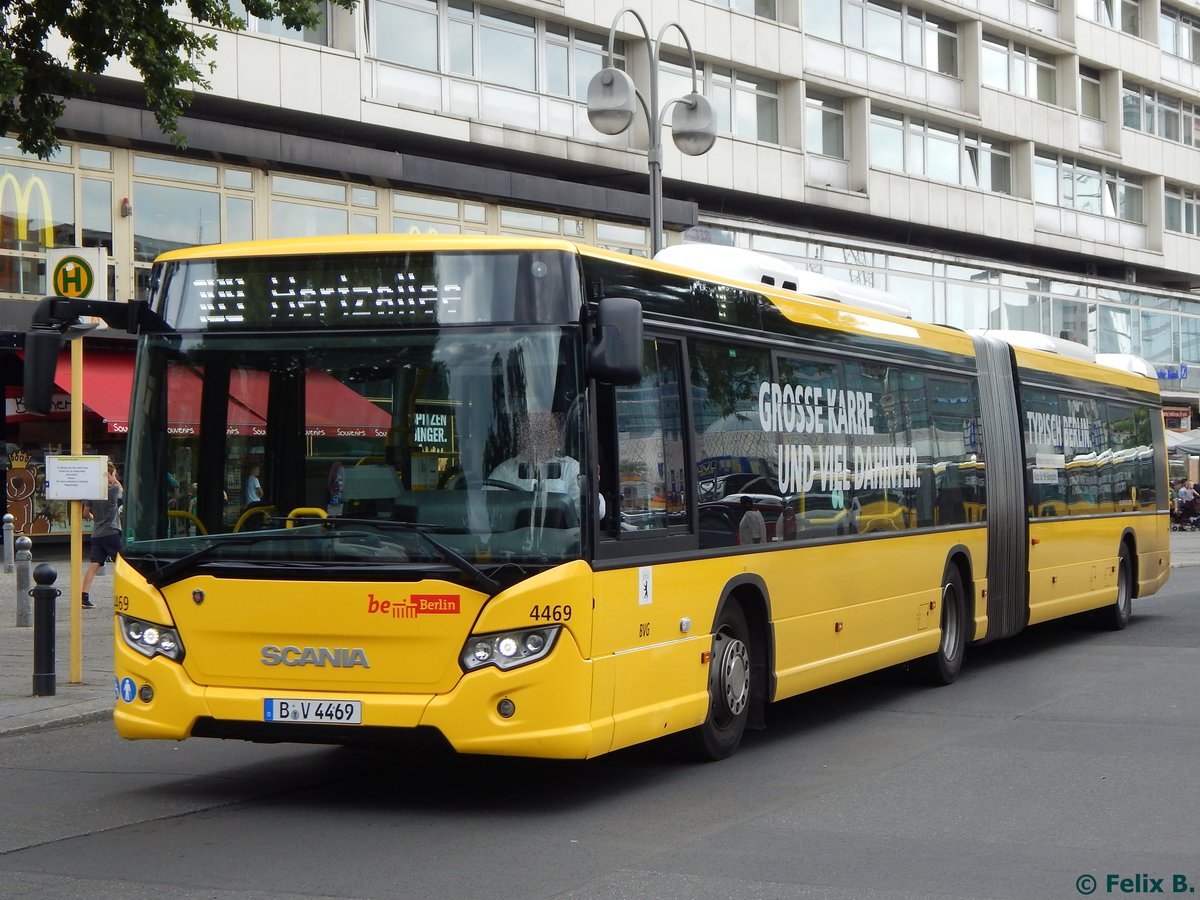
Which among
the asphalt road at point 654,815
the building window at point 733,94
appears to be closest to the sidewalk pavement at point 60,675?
the asphalt road at point 654,815

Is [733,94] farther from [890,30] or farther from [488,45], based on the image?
[488,45]

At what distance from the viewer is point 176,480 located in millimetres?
8539

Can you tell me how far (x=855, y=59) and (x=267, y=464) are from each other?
3548 cm

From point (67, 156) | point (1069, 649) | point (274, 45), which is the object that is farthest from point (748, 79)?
point (1069, 649)

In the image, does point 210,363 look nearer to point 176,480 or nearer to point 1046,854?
point 176,480

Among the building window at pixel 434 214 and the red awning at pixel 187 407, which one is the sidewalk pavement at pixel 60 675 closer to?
the red awning at pixel 187 407

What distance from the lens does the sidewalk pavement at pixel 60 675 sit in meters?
11.5

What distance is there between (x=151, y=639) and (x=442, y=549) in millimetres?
1657

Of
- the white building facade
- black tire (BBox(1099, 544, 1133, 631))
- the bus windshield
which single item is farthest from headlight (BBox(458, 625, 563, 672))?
the white building facade

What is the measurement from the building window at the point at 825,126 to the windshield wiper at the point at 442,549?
33.2 metres

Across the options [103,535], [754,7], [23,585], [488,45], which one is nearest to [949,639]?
[23,585]

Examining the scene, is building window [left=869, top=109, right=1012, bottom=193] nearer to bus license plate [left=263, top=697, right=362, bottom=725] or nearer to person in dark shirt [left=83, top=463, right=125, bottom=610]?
person in dark shirt [left=83, top=463, right=125, bottom=610]

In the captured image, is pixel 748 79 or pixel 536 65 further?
pixel 748 79

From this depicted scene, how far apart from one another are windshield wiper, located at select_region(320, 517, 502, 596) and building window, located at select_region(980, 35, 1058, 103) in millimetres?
40803
